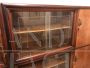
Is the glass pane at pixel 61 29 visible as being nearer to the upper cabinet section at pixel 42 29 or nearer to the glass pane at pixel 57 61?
the upper cabinet section at pixel 42 29

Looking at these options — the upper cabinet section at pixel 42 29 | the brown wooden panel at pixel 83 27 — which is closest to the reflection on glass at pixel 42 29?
the upper cabinet section at pixel 42 29

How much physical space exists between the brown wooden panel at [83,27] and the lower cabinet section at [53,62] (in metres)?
0.23

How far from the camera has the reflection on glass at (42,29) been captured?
1113 mm

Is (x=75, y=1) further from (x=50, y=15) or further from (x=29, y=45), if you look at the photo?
(x=29, y=45)

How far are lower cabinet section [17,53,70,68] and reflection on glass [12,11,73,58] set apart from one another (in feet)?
0.38

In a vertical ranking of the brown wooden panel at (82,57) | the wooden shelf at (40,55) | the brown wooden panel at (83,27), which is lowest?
the brown wooden panel at (82,57)

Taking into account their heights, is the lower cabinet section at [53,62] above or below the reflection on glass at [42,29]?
below

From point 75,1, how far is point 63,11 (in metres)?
0.20

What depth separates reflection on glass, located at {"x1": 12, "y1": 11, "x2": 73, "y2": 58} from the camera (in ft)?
3.65

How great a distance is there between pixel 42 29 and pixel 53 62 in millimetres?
413

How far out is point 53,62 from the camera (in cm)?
142

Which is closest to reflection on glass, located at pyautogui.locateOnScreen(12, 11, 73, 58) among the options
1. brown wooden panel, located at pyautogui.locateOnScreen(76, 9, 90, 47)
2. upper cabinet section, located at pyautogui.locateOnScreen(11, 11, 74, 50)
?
upper cabinet section, located at pyautogui.locateOnScreen(11, 11, 74, 50)

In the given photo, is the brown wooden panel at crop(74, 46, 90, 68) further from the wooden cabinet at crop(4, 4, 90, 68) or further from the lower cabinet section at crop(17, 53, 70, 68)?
the lower cabinet section at crop(17, 53, 70, 68)

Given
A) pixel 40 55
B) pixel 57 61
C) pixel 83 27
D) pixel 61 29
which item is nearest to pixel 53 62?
pixel 57 61
